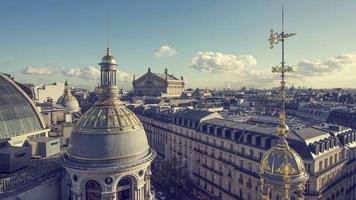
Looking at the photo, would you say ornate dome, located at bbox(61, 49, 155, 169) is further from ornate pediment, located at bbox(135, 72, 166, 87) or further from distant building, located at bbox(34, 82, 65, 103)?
ornate pediment, located at bbox(135, 72, 166, 87)

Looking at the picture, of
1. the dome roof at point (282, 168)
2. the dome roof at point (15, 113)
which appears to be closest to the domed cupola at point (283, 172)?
the dome roof at point (282, 168)

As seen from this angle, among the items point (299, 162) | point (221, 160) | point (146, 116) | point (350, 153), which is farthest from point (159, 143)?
point (299, 162)

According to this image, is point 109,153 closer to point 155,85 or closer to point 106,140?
point 106,140

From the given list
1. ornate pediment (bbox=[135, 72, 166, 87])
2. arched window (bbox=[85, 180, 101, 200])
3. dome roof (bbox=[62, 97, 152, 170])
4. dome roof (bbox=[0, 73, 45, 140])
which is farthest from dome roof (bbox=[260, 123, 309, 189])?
ornate pediment (bbox=[135, 72, 166, 87])

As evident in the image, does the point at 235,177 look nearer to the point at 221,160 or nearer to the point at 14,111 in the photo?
the point at 221,160

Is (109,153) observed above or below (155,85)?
below

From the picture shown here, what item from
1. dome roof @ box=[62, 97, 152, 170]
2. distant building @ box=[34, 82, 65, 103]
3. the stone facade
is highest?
distant building @ box=[34, 82, 65, 103]

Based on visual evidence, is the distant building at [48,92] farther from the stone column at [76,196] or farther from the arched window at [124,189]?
the arched window at [124,189]

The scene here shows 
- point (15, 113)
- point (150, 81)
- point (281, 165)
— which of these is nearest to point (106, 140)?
point (15, 113)
